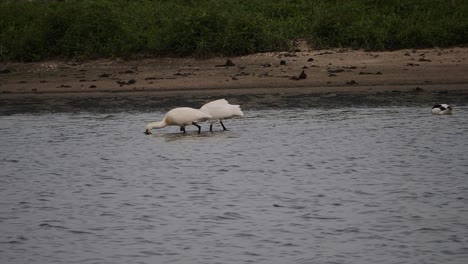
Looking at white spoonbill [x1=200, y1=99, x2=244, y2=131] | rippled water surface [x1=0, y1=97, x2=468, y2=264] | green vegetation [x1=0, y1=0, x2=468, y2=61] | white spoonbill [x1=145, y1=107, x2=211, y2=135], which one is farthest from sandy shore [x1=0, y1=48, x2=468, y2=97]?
white spoonbill [x1=200, y1=99, x2=244, y2=131]

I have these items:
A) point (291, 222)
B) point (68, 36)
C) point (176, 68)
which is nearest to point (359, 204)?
point (291, 222)

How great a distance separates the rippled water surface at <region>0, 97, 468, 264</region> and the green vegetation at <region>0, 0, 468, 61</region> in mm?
4614

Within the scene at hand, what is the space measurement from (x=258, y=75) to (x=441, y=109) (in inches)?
201

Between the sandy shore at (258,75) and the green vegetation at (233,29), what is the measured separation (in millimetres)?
377

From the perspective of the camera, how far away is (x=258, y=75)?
21578 mm

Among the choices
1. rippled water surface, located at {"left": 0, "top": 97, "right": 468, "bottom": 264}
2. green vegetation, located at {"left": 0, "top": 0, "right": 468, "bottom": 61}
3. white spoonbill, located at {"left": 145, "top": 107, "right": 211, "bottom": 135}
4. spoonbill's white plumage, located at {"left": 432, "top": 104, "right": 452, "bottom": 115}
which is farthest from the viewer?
green vegetation, located at {"left": 0, "top": 0, "right": 468, "bottom": 61}

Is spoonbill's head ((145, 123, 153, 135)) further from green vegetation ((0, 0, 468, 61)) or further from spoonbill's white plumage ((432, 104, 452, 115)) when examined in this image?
green vegetation ((0, 0, 468, 61))

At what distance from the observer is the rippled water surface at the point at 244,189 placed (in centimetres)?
935

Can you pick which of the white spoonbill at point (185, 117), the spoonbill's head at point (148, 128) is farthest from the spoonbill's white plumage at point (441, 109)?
the spoonbill's head at point (148, 128)

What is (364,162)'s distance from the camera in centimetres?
1394

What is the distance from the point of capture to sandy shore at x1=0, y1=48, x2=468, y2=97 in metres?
21.0

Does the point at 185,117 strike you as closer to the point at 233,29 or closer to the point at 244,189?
the point at 244,189

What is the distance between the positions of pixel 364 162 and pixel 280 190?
228cm

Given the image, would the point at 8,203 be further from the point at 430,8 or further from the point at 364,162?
the point at 430,8
